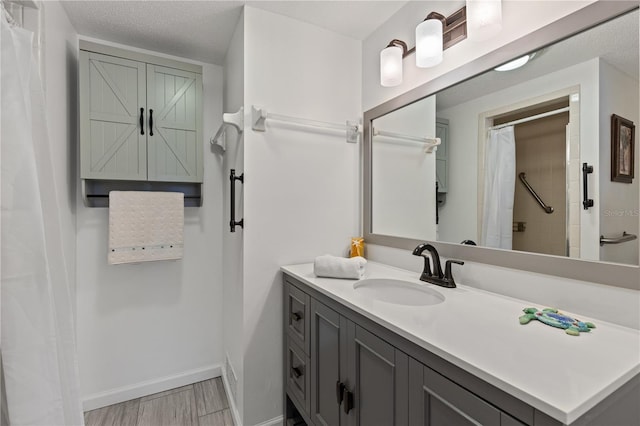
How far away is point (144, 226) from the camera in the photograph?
1877 millimetres

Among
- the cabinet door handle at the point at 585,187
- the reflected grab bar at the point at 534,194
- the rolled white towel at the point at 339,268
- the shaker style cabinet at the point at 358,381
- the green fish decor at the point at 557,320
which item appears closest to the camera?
the shaker style cabinet at the point at 358,381

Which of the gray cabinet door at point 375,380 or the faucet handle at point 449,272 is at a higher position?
the faucet handle at point 449,272

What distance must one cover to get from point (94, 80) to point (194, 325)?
172 centimetres

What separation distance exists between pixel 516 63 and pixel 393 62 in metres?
0.61

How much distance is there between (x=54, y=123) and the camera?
4.91ft

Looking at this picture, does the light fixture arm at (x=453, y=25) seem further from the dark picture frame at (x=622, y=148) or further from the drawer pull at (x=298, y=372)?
the drawer pull at (x=298, y=372)

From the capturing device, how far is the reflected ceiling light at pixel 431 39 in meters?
1.34

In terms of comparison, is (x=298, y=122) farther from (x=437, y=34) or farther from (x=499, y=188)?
(x=499, y=188)

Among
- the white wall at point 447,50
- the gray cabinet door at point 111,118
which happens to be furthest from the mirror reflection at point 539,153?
the gray cabinet door at point 111,118

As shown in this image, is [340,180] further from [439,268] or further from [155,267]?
[155,267]

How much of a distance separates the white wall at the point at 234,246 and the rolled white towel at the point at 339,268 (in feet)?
1.62

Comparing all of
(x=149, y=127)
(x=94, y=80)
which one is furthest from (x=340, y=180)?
(x=94, y=80)

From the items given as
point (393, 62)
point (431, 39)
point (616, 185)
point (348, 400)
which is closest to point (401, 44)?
point (393, 62)

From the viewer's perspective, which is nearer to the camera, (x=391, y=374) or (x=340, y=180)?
(x=391, y=374)
